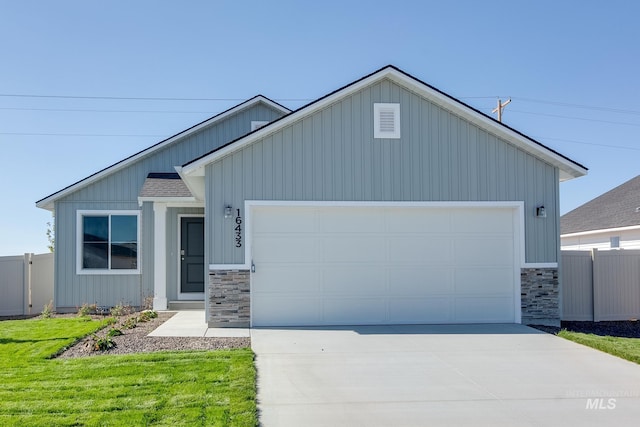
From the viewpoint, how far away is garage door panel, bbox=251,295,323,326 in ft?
35.7

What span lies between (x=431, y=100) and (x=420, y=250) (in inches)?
122

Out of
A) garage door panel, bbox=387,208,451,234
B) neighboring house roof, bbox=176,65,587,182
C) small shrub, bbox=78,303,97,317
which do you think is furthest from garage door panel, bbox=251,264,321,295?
small shrub, bbox=78,303,97,317

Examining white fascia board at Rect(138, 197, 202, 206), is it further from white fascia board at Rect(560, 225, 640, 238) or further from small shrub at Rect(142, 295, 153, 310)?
white fascia board at Rect(560, 225, 640, 238)

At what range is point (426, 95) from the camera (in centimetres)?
1112

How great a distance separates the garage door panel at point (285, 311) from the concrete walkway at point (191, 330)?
21.9 inches

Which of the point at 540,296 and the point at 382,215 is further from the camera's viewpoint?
the point at 540,296

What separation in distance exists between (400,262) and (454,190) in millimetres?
1849

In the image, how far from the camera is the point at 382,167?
11078 mm

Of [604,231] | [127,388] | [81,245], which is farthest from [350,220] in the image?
[604,231]

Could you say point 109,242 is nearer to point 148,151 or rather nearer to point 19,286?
point 148,151

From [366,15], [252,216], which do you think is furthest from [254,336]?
[366,15]

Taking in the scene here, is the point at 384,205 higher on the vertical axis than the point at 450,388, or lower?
higher

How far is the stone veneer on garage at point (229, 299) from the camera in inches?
417

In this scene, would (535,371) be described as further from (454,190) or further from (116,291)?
(116,291)
